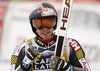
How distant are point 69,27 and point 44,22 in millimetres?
5982

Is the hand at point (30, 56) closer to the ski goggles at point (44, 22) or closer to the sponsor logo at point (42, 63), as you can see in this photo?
the sponsor logo at point (42, 63)

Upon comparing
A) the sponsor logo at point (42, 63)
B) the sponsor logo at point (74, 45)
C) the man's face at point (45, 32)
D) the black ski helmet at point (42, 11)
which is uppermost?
the black ski helmet at point (42, 11)

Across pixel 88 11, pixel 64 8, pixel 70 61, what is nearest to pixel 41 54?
pixel 70 61

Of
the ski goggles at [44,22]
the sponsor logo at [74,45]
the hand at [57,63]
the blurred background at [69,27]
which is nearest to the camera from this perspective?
the hand at [57,63]

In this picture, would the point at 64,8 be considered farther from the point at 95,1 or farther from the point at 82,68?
the point at 95,1

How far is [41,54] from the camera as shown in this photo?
4.34 meters

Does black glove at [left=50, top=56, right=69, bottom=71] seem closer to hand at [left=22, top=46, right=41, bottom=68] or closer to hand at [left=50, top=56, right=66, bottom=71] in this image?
hand at [left=50, top=56, right=66, bottom=71]

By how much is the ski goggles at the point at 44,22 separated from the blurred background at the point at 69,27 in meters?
4.79

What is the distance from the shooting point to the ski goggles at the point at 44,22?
4273mm

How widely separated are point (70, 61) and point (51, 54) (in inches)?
13.4

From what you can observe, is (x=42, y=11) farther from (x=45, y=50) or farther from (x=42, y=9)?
(x=45, y=50)


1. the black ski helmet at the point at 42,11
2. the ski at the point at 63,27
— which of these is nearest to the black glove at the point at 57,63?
the ski at the point at 63,27

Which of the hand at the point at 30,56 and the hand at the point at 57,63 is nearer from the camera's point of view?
the hand at the point at 57,63

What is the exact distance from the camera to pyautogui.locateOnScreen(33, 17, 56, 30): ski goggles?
14.0ft
